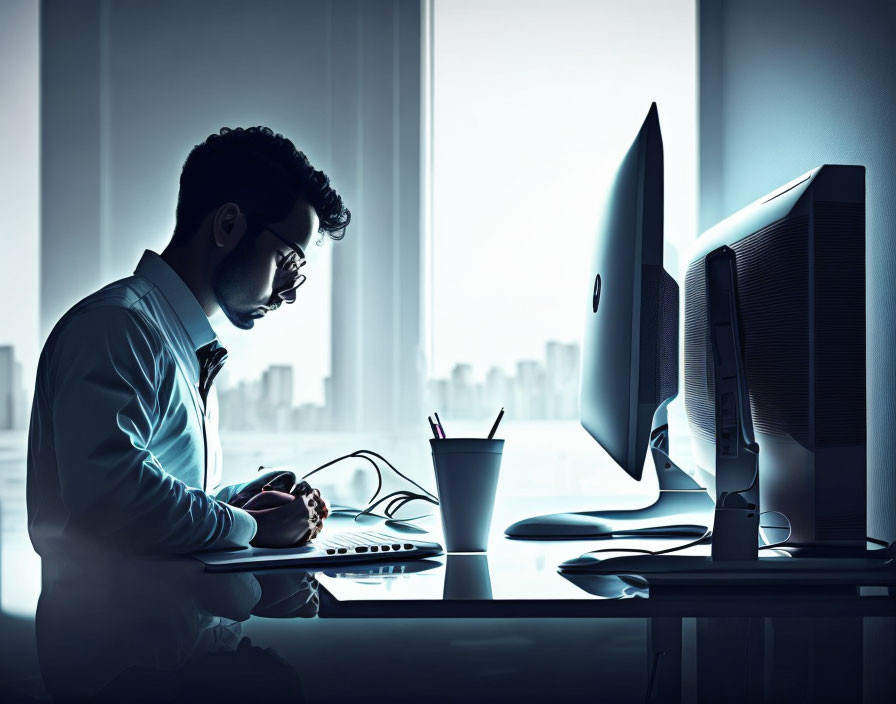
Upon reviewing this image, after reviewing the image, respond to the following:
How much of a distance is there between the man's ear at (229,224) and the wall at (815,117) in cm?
111

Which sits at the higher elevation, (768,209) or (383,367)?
(768,209)

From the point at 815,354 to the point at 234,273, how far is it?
97 centimetres

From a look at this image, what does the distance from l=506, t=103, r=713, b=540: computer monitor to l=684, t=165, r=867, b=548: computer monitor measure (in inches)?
5.2

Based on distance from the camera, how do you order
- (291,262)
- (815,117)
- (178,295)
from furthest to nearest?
1. (815,117)
2. (291,262)
3. (178,295)

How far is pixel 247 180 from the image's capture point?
4.52 feet

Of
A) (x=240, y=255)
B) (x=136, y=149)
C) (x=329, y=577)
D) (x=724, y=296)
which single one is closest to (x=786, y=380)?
(x=724, y=296)

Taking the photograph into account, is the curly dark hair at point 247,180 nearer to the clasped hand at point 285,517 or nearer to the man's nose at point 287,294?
the man's nose at point 287,294

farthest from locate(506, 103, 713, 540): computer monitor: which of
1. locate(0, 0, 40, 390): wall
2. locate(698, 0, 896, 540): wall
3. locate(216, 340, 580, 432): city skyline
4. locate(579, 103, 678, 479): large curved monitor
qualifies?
locate(0, 0, 40, 390): wall

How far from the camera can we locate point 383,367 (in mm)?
2316

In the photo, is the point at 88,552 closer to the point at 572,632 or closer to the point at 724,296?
the point at 572,632

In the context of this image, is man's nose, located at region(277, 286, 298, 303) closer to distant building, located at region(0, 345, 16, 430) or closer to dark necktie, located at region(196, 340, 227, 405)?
dark necktie, located at region(196, 340, 227, 405)

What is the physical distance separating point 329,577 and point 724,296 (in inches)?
20.6

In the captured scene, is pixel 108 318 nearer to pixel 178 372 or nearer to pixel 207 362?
pixel 178 372

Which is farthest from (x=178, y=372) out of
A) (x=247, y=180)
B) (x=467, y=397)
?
(x=467, y=397)
